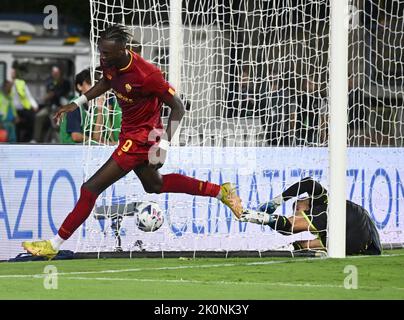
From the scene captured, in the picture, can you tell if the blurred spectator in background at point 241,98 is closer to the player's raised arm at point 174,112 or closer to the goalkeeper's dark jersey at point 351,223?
the goalkeeper's dark jersey at point 351,223

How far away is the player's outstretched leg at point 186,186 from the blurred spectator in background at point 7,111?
573 inches

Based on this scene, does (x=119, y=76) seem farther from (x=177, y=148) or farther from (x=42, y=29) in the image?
(x=42, y=29)

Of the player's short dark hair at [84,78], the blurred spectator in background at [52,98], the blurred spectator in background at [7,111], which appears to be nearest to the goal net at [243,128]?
the player's short dark hair at [84,78]

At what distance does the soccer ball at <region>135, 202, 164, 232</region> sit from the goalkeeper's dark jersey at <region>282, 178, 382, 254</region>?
1666 mm

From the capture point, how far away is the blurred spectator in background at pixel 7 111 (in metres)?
27.2

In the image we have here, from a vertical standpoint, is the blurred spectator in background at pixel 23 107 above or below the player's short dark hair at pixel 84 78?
above

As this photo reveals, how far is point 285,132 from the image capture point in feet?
48.3

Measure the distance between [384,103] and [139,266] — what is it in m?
4.79

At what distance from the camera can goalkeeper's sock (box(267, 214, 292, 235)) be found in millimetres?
14047

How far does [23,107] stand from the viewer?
27.7 meters

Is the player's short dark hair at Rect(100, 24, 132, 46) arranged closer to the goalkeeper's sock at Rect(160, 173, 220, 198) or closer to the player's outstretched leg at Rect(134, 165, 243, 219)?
the player's outstretched leg at Rect(134, 165, 243, 219)

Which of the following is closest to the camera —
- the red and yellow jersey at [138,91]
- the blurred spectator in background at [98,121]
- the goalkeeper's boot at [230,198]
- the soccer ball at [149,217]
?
the red and yellow jersey at [138,91]

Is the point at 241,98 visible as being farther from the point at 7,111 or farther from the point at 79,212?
the point at 7,111

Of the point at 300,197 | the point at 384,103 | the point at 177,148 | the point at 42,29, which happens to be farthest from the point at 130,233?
the point at 42,29
